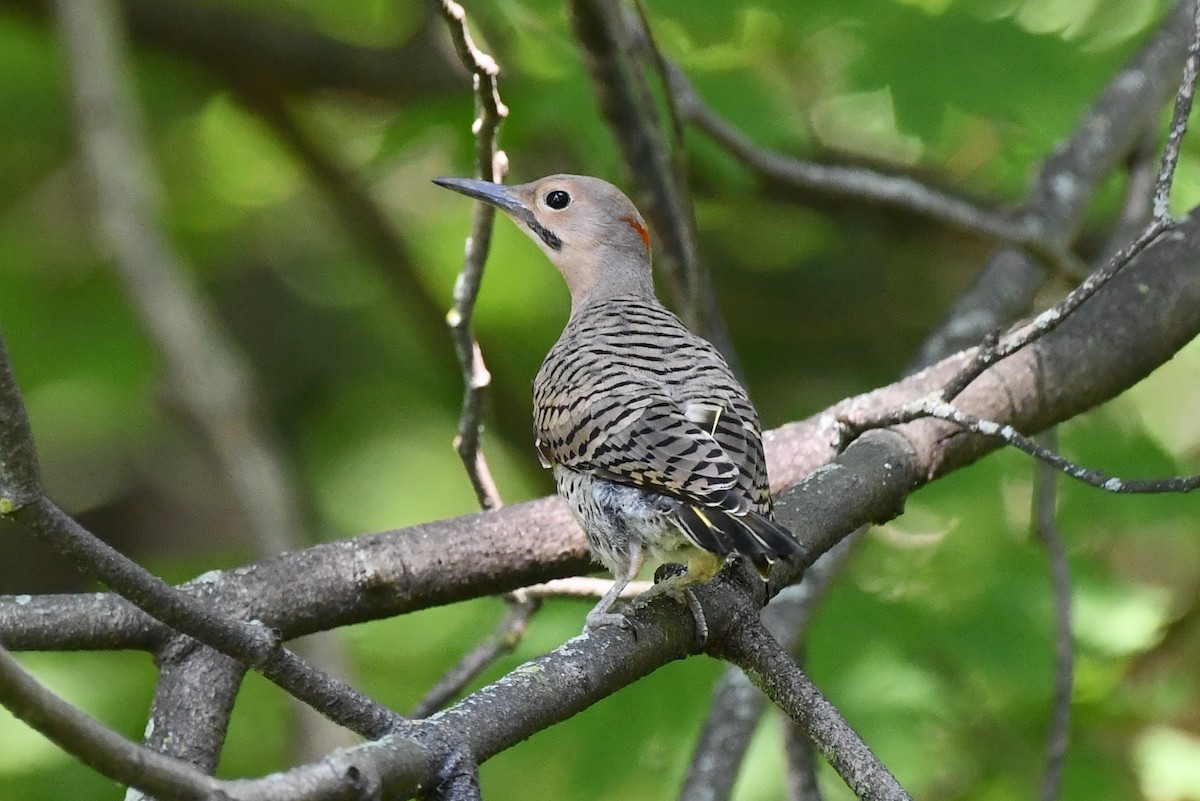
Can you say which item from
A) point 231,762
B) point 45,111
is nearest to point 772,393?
point 231,762

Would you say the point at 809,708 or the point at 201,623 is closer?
the point at 201,623

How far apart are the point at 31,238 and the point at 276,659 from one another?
6.20 meters

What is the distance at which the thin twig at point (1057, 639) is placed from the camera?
13.7ft

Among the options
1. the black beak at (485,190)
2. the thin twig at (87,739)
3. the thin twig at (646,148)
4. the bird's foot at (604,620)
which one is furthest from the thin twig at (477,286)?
the thin twig at (87,739)

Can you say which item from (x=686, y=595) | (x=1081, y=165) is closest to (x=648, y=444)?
(x=686, y=595)

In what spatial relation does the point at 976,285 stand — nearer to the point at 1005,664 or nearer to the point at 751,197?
the point at 1005,664

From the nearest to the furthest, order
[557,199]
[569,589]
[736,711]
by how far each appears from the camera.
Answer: [736,711], [569,589], [557,199]

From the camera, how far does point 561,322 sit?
7.07m

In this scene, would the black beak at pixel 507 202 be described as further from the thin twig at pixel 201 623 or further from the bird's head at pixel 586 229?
the thin twig at pixel 201 623

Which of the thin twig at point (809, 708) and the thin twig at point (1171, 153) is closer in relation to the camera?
the thin twig at point (809, 708)

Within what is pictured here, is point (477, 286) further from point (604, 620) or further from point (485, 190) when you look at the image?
point (604, 620)

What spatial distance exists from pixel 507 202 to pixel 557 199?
9.3 inches

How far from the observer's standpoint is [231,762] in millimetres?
5785

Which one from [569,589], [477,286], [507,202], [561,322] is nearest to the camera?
[477,286]
